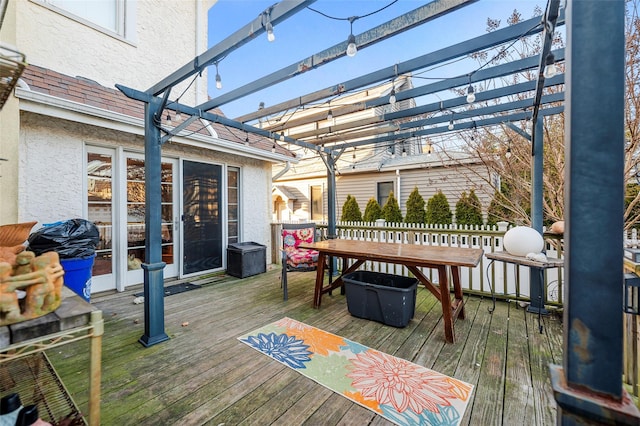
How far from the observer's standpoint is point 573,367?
A: 0.84 metres

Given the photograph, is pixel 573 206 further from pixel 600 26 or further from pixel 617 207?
pixel 600 26

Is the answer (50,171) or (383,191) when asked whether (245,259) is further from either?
(383,191)

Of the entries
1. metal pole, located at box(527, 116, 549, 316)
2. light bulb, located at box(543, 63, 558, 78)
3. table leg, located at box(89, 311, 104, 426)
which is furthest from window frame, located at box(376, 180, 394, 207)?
table leg, located at box(89, 311, 104, 426)

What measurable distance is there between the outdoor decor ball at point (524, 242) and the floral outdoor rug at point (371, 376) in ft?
5.38

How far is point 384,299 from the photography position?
299cm

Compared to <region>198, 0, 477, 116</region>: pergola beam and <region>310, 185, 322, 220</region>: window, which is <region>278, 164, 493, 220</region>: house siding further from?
<region>198, 0, 477, 116</region>: pergola beam

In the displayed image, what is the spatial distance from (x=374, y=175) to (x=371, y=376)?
26.1ft

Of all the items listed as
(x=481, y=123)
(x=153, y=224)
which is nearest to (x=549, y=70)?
(x=481, y=123)

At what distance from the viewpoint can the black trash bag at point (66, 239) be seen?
2.91m

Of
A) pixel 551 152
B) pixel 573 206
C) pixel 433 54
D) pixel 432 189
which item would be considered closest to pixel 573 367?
pixel 573 206

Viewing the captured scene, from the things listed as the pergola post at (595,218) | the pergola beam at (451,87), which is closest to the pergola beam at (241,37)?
the pergola post at (595,218)

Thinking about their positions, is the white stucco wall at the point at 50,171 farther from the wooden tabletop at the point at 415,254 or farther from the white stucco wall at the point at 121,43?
the wooden tabletop at the point at 415,254

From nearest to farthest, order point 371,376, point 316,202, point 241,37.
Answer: point 241,37, point 371,376, point 316,202

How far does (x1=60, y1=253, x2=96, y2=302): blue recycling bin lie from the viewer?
2.98 meters
